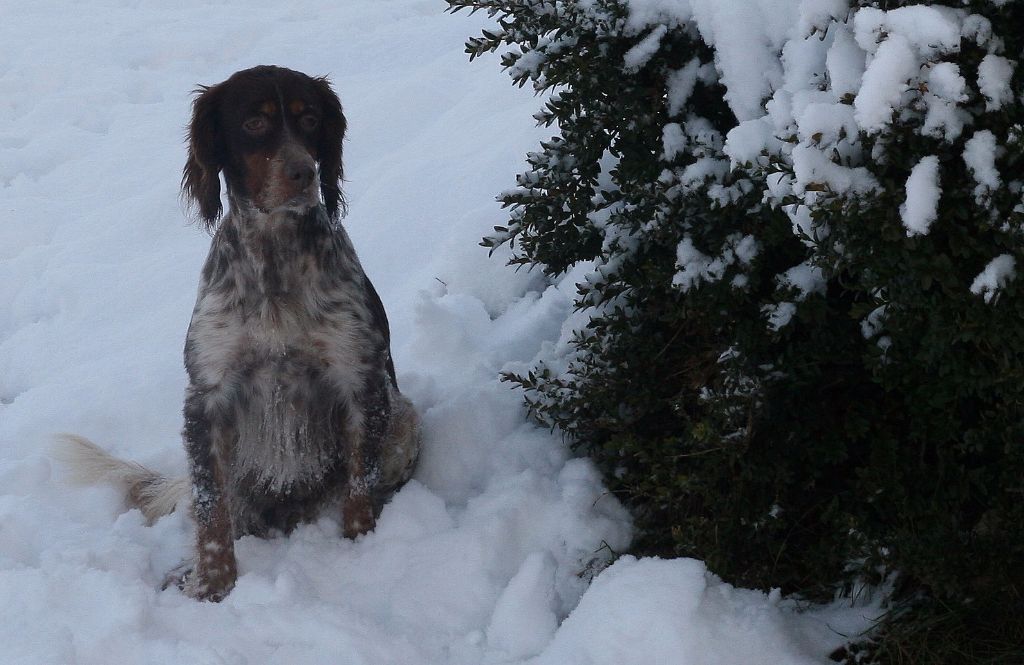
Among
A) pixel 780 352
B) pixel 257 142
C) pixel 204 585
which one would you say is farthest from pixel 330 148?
pixel 780 352

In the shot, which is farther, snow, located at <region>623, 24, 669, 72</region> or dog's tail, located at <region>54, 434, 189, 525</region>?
dog's tail, located at <region>54, 434, 189, 525</region>

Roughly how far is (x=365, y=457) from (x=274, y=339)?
54 cm

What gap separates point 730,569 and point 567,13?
1.59 metres

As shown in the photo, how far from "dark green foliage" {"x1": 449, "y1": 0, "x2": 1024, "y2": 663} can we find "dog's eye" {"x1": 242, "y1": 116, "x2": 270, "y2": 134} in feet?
2.84

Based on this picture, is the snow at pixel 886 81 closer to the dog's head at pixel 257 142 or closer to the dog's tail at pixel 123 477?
the dog's head at pixel 257 142

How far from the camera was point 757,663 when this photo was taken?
2.49 metres

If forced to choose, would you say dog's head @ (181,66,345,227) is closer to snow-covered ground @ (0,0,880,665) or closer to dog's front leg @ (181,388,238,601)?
dog's front leg @ (181,388,238,601)

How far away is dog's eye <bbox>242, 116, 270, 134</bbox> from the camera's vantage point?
3314 mm

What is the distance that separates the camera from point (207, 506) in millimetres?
3311

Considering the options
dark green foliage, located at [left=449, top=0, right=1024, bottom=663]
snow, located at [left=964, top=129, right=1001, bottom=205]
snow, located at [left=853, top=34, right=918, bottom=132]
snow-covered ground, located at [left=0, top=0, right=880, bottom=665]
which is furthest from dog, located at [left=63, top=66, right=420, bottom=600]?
snow, located at [left=964, top=129, right=1001, bottom=205]

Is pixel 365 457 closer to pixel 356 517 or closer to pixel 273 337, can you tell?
pixel 356 517

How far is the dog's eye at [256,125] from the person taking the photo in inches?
130

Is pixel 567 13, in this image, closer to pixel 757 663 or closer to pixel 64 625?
pixel 757 663

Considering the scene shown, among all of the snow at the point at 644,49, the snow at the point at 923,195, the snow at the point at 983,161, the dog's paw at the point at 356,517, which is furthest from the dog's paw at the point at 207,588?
the snow at the point at 983,161
